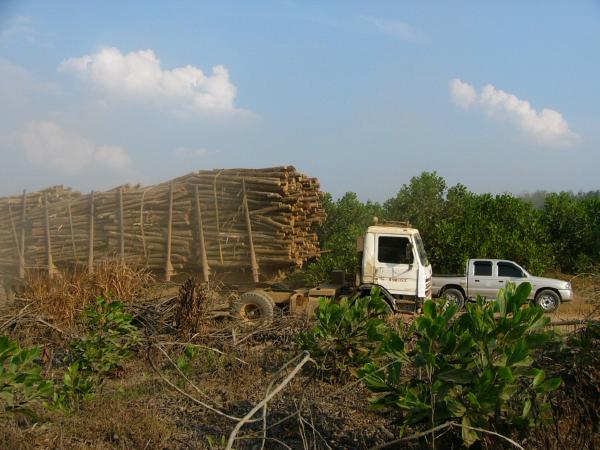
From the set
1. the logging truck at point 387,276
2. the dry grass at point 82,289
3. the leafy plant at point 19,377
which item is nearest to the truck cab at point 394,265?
the logging truck at point 387,276

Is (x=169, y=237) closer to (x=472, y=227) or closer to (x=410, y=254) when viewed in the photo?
(x=410, y=254)

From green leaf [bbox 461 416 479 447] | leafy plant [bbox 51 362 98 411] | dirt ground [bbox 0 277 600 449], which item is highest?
green leaf [bbox 461 416 479 447]

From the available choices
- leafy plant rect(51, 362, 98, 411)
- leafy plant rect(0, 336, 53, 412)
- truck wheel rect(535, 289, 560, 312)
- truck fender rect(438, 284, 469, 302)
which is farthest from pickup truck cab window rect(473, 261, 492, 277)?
leafy plant rect(0, 336, 53, 412)

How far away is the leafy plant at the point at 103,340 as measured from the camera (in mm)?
6371

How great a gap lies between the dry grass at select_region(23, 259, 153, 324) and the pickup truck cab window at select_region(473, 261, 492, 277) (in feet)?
33.5

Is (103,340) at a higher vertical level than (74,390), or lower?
higher

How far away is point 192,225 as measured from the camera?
1147 cm

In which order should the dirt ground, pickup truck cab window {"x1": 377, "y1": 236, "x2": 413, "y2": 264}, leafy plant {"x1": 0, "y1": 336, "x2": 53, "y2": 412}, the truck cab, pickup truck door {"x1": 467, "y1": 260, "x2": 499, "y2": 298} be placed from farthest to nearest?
pickup truck door {"x1": 467, "y1": 260, "x2": 499, "y2": 298}, pickup truck cab window {"x1": 377, "y1": 236, "x2": 413, "y2": 264}, the truck cab, the dirt ground, leafy plant {"x1": 0, "y1": 336, "x2": 53, "y2": 412}

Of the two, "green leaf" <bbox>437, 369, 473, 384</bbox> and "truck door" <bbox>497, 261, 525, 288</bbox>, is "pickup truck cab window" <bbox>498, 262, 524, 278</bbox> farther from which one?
"green leaf" <bbox>437, 369, 473, 384</bbox>

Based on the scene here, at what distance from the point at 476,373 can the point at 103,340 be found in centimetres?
429

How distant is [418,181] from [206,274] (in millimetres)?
11192

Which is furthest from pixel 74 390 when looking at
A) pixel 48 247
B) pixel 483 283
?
pixel 483 283

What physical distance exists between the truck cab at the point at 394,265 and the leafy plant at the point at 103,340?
5.57m

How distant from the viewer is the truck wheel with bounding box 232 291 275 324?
1087 centimetres
